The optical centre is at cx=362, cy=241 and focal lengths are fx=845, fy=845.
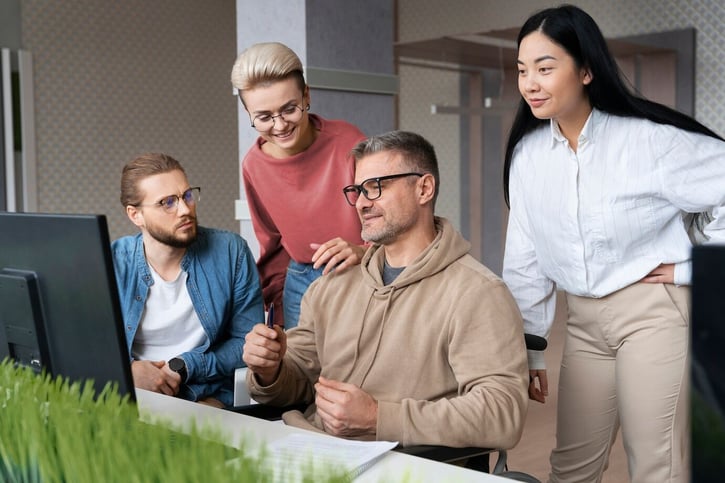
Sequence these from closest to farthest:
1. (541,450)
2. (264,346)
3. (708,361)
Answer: (708,361), (264,346), (541,450)

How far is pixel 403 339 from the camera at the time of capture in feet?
7.20

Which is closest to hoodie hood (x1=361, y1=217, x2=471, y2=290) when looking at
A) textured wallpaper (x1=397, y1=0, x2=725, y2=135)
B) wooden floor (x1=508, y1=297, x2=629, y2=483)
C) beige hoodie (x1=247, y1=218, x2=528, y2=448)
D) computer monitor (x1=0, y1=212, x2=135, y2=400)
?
beige hoodie (x1=247, y1=218, x2=528, y2=448)

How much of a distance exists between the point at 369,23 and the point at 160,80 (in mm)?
4193

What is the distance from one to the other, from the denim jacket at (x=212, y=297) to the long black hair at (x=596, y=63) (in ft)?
3.89

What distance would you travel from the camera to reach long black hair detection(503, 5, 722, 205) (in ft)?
7.00

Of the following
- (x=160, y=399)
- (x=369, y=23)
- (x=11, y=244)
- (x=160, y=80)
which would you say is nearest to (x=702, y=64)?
(x=369, y=23)

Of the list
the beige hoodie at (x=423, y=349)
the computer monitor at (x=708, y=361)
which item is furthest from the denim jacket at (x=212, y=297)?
the computer monitor at (x=708, y=361)

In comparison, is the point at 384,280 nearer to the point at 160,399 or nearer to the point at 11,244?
the point at 160,399

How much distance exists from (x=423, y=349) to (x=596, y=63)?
0.85m

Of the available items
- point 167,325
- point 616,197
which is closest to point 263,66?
point 167,325

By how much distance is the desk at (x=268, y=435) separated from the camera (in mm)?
→ 1235

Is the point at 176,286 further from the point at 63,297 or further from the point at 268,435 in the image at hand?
the point at 63,297

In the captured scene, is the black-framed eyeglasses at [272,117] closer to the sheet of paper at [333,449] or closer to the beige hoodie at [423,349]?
the beige hoodie at [423,349]

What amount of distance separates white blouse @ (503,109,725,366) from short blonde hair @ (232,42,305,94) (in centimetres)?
74
